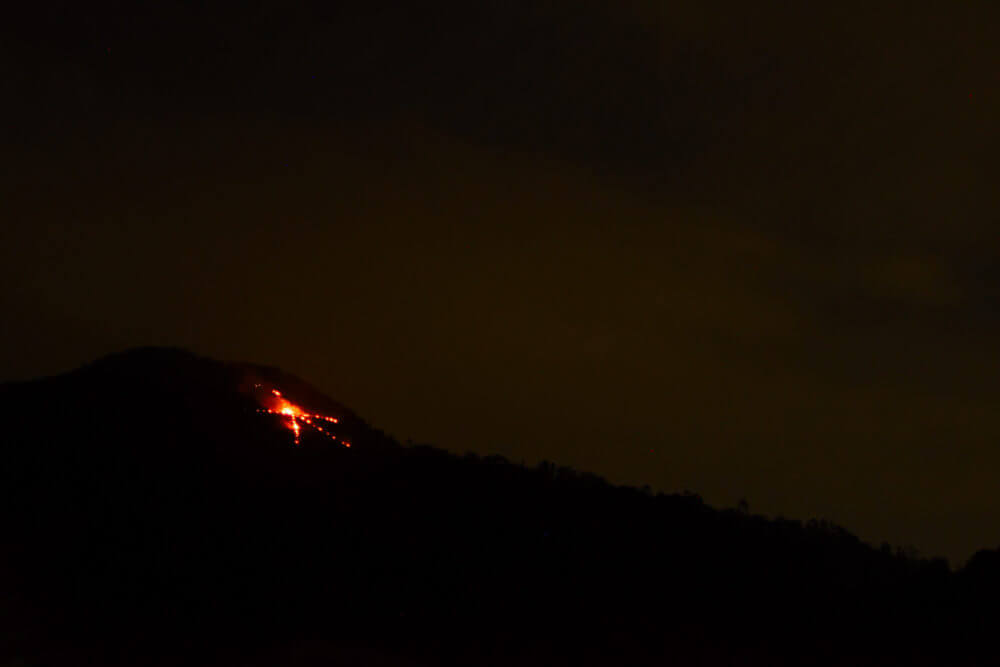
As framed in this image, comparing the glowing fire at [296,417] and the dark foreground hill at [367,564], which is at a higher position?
the glowing fire at [296,417]

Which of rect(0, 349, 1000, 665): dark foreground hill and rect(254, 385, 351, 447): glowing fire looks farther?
rect(254, 385, 351, 447): glowing fire

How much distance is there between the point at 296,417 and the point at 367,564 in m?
12.4

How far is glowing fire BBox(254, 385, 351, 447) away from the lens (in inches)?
1411

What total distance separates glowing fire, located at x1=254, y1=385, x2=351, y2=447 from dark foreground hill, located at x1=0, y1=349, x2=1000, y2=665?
476mm

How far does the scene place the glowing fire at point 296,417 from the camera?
35844 millimetres

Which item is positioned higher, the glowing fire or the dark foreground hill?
the glowing fire

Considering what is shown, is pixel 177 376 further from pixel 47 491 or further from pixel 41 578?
pixel 41 578

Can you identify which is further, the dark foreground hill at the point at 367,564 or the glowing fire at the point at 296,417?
the glowing fire at the point at 296,417

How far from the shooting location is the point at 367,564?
26656 mm

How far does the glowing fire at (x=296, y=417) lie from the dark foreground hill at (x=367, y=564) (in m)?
0.48

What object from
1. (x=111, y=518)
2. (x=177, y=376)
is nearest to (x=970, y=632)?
(x=111, y=518)

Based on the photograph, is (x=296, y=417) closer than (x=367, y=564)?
No

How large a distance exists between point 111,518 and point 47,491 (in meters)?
2.55

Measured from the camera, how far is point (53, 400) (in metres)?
35.0
